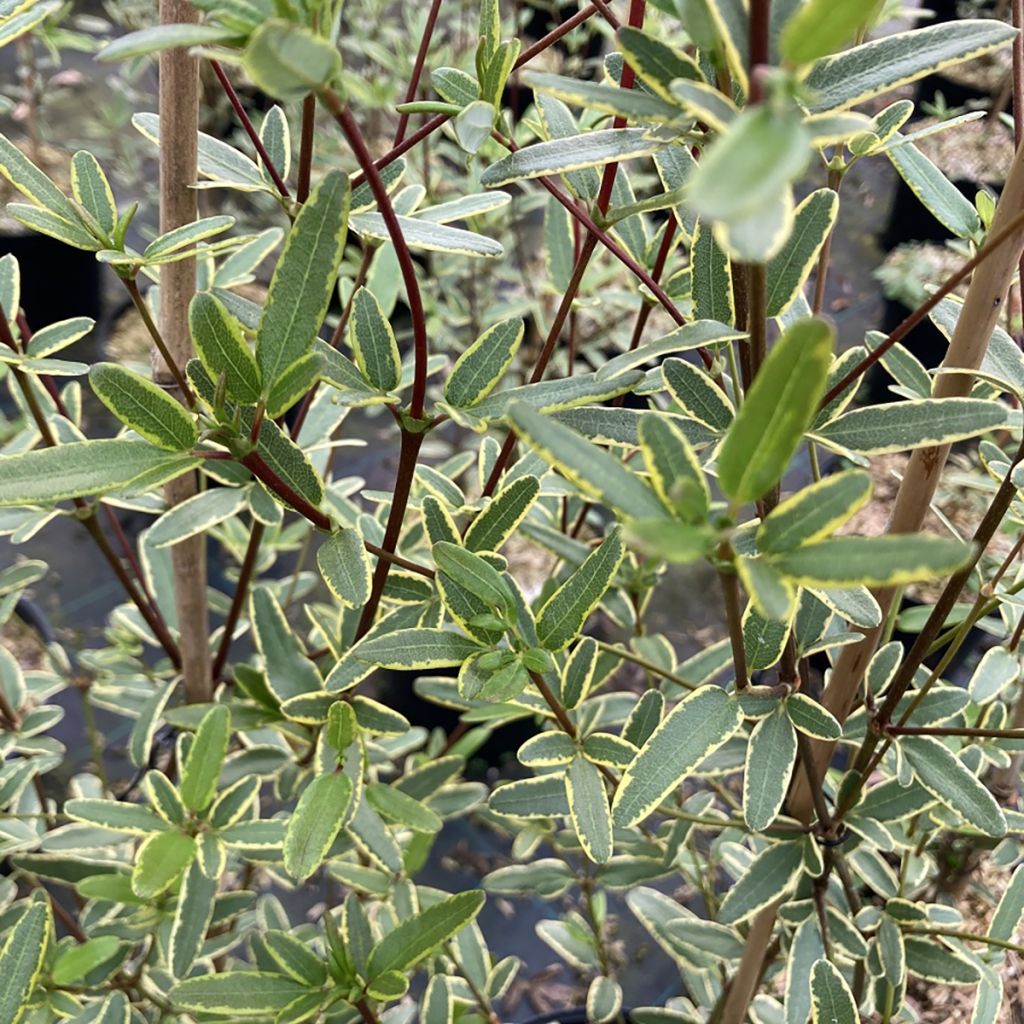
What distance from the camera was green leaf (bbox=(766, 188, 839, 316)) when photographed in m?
0.51

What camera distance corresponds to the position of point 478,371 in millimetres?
600

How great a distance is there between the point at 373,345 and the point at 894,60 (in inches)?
13.2

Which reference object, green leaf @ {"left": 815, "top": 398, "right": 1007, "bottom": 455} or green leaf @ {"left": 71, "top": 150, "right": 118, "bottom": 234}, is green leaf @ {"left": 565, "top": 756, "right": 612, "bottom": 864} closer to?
green leaf @ {"left": 815, "top": 398, "right": 1007, "bottom": 455}

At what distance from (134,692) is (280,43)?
90 cm

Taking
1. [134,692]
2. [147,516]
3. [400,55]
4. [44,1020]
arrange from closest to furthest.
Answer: [44,1020] < [134,692] < [400,55] < [147,516]

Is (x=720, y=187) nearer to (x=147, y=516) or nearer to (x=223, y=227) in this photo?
(x=223, y=227)

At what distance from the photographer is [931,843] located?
1.14 meters

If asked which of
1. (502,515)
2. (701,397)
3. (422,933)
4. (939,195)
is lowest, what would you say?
(422,933)

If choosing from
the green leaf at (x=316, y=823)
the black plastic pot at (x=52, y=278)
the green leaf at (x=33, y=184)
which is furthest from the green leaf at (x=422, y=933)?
the black plastic pot at (x=52, y=278)

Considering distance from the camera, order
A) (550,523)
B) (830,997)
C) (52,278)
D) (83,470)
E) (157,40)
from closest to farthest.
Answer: (157,40) → (83,470) → (830,997) → (550,523) → (52,278)

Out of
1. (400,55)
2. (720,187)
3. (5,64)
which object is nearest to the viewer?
(720,187)

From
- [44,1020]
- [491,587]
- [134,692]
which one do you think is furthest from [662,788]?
[134,692]

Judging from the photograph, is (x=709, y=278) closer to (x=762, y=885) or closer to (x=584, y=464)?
(x=584, y=464)

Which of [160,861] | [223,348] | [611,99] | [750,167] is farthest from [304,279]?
[160,861]
